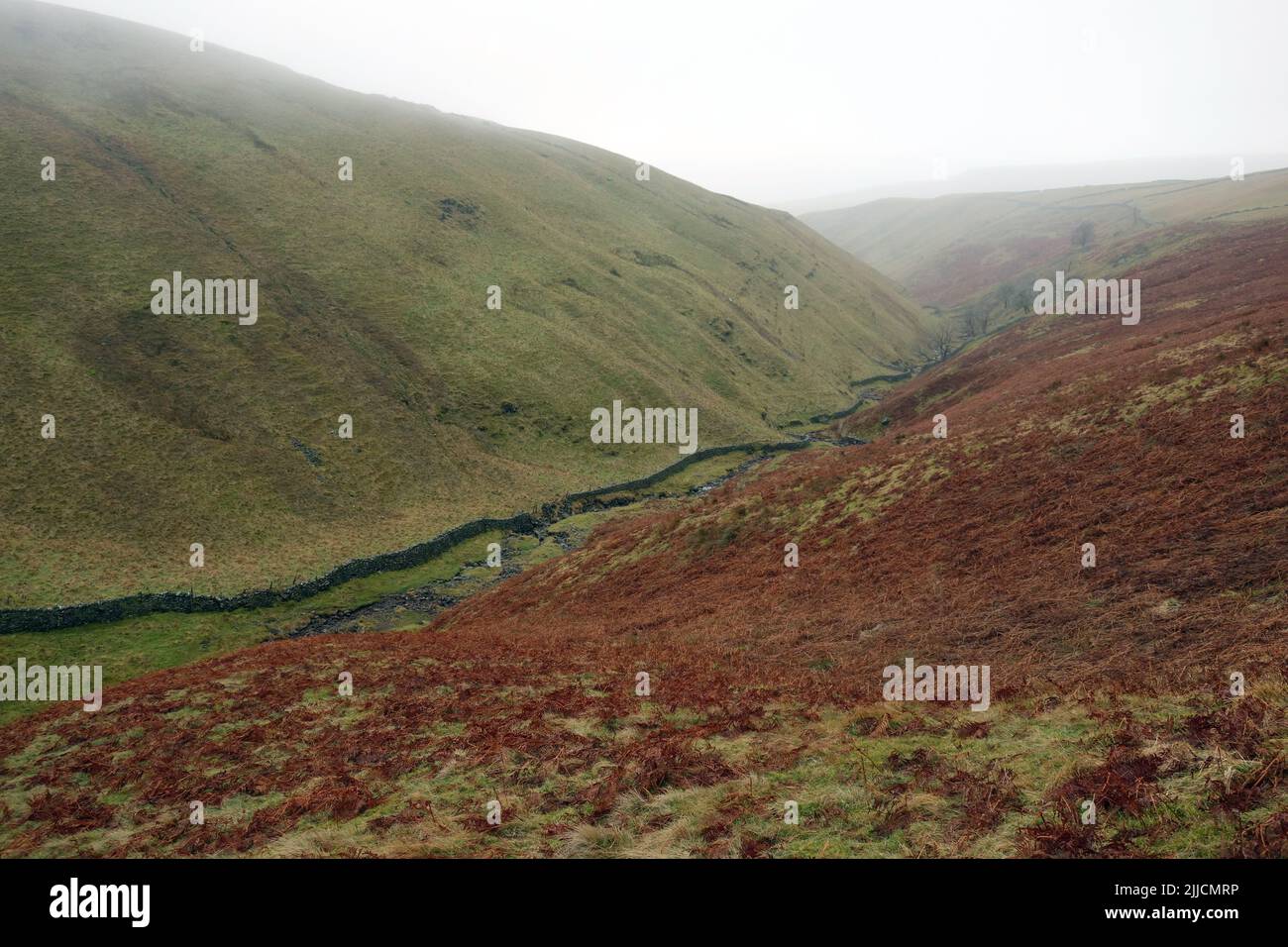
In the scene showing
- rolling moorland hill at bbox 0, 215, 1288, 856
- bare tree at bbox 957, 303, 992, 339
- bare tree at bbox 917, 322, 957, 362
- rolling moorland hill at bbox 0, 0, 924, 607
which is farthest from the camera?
bare tree at bbox 957, 303, 992, 339

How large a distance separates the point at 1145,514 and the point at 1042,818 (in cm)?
1597

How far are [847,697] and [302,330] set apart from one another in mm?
63948

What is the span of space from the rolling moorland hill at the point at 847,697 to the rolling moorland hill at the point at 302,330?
24966mm

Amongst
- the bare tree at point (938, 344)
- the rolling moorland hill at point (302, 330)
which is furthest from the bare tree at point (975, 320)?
the rolling moorland hill at point (302, 330)

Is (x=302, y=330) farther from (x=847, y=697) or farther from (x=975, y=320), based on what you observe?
(x=975, y=320)

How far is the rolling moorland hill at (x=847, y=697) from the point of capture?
872cm

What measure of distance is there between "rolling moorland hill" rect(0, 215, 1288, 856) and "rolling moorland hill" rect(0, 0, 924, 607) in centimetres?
2497

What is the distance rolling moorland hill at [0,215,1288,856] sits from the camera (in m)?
8.72

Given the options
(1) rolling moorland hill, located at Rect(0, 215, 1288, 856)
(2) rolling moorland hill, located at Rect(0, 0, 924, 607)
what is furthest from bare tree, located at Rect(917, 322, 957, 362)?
(1) rolling moorland hill, located at Rect(0, 215, 1288, 856)

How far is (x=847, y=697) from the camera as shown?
14062 mm

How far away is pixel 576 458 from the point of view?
210 ft

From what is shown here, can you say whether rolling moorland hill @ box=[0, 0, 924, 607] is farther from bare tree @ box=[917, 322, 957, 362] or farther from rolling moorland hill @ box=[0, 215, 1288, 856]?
rolling moorland hill @ box=[0, 215, 1288, 856]

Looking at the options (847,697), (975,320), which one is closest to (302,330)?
(847,697)
